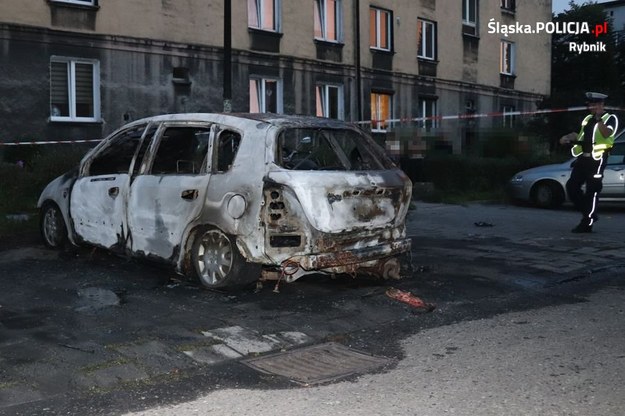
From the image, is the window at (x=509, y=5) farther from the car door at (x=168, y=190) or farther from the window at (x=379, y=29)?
the car door at (x=168, y=190)

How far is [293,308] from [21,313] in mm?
2221

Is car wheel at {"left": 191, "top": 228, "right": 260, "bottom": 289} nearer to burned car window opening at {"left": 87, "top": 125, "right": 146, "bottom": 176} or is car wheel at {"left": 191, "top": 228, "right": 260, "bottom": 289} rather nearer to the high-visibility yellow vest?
burned car window opening at {"left": 87, "top": 125, "right": 146, "bottom": 176}

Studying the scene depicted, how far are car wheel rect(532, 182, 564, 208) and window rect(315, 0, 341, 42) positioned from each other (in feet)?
29.3

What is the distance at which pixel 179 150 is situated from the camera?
7.17 metres

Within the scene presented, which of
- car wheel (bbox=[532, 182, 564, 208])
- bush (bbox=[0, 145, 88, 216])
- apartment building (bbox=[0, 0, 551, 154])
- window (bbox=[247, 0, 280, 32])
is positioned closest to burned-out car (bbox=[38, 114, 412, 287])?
bush (bbox=[0, 145, 88, 216])

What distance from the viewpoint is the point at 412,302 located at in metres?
6.43

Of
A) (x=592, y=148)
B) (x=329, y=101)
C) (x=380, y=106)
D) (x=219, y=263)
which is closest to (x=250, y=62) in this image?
(x=329, y=101)

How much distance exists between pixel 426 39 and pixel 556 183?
477 inches

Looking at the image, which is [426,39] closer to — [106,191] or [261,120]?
[106,191]

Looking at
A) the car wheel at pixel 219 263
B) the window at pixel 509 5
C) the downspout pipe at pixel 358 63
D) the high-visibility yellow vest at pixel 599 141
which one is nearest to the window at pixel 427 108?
the downspout pipe at pixel 358 63

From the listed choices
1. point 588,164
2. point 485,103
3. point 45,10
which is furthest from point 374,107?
point 588,164

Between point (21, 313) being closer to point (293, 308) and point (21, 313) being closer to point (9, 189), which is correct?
point (293, 308)

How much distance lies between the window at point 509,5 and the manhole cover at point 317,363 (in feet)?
87.9

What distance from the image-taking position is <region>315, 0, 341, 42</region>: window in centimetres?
2120
